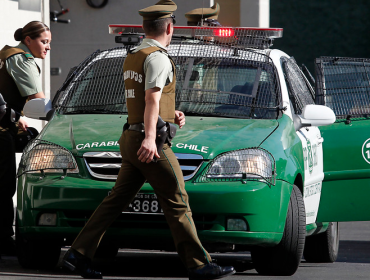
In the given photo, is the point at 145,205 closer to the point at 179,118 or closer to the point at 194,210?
the point at 194,210

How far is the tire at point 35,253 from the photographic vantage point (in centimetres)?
628

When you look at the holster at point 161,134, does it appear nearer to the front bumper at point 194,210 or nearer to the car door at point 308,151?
the front bumper at point 194,210

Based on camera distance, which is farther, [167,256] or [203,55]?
[167,256]

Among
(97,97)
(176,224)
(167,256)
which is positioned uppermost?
(97,97)

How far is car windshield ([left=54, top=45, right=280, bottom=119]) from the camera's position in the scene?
675 cm

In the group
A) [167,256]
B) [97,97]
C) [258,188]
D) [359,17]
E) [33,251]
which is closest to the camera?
[258,188]

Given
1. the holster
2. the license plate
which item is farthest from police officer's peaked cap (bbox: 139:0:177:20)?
the license plate

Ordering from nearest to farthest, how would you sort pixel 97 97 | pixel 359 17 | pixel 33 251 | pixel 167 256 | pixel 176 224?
pixel 176 224 → pixel 33 251 → pixel 97 97 → pixel 167 256 → pixel 359 17

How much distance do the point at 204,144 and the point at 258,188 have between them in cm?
46

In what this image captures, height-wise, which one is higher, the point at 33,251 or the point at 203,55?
the point at 203,55

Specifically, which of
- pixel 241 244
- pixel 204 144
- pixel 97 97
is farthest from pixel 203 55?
pixel 241 244

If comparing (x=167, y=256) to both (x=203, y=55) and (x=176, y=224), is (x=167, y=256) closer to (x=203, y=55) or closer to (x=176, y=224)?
(x=203, y=55)

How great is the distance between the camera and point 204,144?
593cm

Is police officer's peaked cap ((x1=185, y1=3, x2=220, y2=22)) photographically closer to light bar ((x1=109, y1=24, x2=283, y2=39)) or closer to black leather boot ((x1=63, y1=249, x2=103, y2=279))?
light bar ((x1=109, y1=24, x2=283, y2=39))
